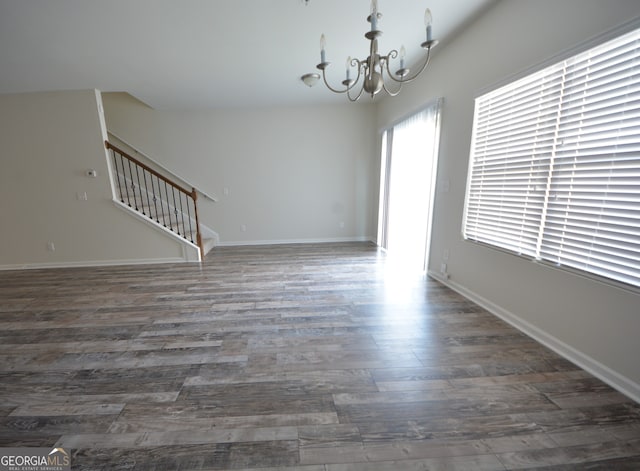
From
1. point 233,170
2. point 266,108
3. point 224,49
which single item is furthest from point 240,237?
point 224,49

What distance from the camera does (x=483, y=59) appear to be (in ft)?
7.70

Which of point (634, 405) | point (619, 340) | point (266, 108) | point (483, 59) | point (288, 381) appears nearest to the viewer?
point (634, 405)

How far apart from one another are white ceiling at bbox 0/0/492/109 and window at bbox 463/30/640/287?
1.07 metres

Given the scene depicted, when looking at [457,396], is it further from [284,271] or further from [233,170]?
[233,170]

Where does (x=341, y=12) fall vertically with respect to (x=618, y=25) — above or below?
above

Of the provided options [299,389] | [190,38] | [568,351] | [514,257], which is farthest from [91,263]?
[568,351]

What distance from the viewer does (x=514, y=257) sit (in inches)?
84.5

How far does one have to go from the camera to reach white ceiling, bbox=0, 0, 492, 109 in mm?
2092

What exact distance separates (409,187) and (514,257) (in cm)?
196

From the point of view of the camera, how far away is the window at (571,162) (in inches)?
55.5

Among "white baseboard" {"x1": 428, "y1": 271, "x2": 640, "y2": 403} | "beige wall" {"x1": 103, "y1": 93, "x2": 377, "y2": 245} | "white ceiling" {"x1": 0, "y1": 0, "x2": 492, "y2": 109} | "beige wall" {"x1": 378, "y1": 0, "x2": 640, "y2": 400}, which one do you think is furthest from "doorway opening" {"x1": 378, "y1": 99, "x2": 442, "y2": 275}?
"white baseboard" {"x1": 428, "y1": 271, "x2": 640, "y2": 403}

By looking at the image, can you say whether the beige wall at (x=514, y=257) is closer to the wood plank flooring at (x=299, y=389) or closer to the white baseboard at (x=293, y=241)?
the wood plank flooring at (x=299, y=389)

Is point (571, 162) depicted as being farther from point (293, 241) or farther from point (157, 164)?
point (157, 164)

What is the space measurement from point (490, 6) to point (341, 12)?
1.32 m
